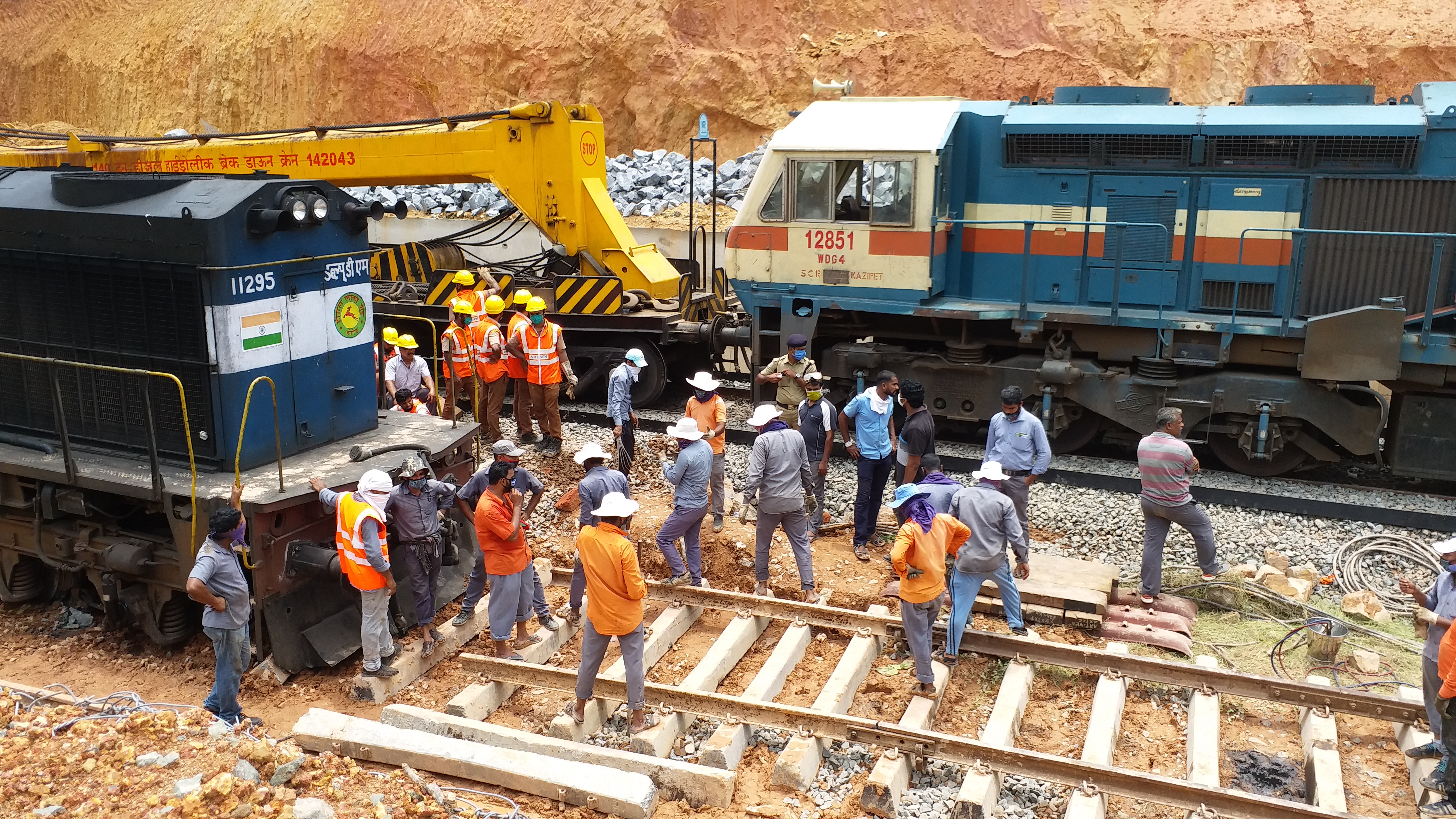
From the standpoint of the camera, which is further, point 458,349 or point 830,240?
point 830,240

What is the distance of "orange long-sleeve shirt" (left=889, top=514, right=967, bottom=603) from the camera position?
6.52m

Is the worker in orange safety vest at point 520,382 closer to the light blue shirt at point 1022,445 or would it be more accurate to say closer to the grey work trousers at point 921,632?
the light blue shirt at point 1022,445

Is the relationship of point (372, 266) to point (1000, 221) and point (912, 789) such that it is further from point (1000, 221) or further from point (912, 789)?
point (912, 789)

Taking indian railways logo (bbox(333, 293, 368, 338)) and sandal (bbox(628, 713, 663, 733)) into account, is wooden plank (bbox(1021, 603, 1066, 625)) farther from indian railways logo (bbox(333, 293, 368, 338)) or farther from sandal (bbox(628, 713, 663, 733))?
indian railways logo (bbox(333, 293, 368, 338))

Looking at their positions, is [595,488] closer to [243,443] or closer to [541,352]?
[243,443]

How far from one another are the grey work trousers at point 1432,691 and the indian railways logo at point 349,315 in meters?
7.26

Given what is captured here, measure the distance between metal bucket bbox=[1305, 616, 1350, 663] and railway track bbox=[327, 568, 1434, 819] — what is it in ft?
2.42

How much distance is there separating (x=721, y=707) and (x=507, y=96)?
27.1 metres

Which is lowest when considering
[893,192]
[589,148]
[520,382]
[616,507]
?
[520,382]

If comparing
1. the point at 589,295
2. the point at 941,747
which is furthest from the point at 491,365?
the point at 941,747

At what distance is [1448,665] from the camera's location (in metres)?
5.54

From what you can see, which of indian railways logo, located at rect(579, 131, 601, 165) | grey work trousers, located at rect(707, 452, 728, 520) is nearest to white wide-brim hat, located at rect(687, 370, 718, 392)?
grey work trousers, located at rect(707, 452, 728, 520)

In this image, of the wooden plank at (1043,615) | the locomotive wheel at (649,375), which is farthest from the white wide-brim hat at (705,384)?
the locomotive wheel at (649,375)

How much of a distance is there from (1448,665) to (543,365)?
7812 millimetres
